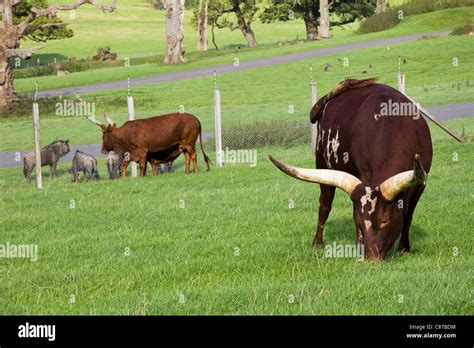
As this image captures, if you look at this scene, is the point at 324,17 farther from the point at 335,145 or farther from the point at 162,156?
the point at 335,145

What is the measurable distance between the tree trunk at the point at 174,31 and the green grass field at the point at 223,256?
3424 centimetres

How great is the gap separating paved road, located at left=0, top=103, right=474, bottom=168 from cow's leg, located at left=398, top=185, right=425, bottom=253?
1845cm

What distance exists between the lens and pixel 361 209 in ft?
31.2

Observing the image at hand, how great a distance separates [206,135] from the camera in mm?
30234

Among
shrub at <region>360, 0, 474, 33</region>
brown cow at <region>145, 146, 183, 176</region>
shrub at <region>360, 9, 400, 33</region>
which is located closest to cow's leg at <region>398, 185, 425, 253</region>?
brown cow at <region>145, 146, 183, 176</region>

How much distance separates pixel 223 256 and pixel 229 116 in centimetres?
2259

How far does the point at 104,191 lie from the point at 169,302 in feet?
33.9

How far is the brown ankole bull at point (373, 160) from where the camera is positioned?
945 centimetres

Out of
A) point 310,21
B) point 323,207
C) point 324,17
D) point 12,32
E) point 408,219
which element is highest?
point 408,219

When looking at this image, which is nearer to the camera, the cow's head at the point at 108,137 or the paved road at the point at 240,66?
the cow's head at the point at 108,137

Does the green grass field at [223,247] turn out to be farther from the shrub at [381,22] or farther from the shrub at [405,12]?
the shrub at [405,12]

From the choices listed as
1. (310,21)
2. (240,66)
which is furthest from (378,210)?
(310,21)

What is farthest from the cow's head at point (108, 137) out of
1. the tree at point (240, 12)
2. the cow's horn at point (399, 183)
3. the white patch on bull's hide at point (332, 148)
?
the tree at point (240, 12)
